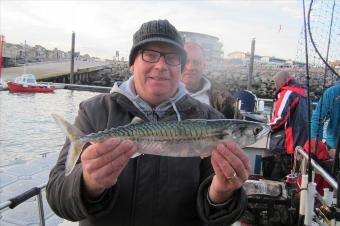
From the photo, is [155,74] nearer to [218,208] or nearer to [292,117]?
[218,208]

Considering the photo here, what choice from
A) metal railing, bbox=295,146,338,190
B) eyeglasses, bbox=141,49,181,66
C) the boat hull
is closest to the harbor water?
the boat hull

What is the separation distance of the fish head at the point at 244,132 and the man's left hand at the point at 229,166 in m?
0.15

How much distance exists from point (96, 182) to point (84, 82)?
43.4 m

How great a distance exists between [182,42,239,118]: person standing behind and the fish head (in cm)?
188

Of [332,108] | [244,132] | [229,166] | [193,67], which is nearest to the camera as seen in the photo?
[229,166]

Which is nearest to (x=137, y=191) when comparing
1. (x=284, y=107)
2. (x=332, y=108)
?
(x=332, y=108)

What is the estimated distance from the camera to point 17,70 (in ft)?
154

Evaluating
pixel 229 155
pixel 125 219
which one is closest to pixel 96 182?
pixel 125 219

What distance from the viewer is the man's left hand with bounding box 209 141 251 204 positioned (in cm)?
195

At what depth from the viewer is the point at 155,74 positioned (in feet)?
7.45

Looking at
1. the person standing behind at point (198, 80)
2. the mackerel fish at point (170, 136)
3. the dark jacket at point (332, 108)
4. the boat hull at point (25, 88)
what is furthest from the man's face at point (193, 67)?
the boat hull at point (25, 88)

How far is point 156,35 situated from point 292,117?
4.43m

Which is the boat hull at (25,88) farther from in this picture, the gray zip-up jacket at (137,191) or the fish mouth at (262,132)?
→ the fish mouth at (262,132)

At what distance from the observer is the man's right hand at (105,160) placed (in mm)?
1853
